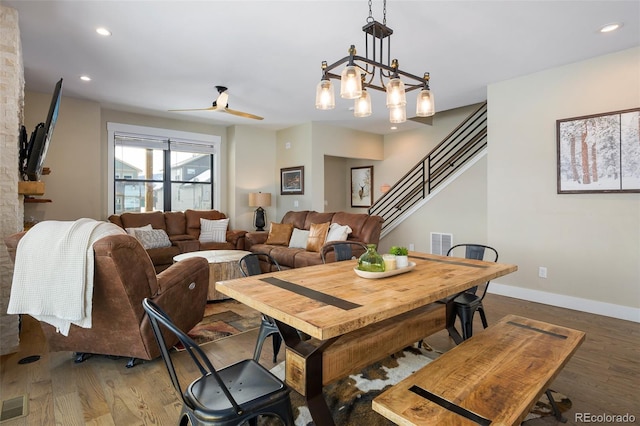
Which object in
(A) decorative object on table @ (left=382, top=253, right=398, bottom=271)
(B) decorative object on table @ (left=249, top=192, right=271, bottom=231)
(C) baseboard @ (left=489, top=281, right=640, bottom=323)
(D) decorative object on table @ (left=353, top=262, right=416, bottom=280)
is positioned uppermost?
(B) decorative object on table @ (left=249, top=192, right=271, bottom=231)

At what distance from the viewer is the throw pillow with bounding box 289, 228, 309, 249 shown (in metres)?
5.30

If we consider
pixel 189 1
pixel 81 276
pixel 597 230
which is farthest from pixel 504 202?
pixel 81 276

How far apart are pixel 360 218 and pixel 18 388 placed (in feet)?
13.0

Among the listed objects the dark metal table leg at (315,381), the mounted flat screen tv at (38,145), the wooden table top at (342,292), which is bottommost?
the dark metal table leg at (315,381)

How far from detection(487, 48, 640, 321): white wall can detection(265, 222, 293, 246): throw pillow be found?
3009 mm

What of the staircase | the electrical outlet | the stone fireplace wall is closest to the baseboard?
the electrical outlet

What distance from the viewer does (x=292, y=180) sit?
6.75 metres

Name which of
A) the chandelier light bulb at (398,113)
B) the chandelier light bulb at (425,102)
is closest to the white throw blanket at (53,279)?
the chandelier light bulb at (398,113)

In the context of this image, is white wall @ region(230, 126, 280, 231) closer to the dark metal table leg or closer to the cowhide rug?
the cowhide rug

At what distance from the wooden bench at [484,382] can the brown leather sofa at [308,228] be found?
9.33 feet

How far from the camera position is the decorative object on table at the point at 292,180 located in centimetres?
654

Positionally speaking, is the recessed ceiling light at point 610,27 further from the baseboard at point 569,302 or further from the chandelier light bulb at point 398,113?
the baseboard at point 569,302

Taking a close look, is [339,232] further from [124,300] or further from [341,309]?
[341,309]

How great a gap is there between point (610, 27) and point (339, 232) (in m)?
3.52
